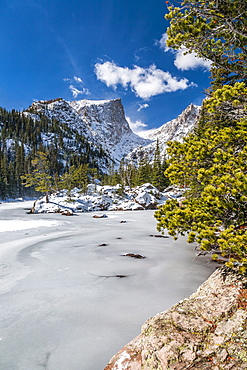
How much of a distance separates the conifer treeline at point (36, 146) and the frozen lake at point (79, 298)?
6460 cm

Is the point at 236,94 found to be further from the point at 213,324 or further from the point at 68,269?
the point at 68,269

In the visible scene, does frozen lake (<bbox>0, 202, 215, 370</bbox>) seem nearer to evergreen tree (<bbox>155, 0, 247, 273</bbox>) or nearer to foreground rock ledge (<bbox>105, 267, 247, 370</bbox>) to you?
foreground rock ledge (<bbox>105, 267, 247, 370</bbox>)

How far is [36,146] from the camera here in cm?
9694

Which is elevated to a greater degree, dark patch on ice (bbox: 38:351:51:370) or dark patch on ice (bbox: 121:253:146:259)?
dark patch on ice (bbox: 38:351:51:370)

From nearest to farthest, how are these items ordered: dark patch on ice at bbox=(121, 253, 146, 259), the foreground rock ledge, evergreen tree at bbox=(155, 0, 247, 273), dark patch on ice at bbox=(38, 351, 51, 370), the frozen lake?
the foreground rock ledge
dark patch on ice at bbox=(38, 351, 51, 370)
the frozen lake
evergreen tree at bbox=(155, 0, 247, 273)
dark patch on ice at bbox=(121, 253, 146, 259)

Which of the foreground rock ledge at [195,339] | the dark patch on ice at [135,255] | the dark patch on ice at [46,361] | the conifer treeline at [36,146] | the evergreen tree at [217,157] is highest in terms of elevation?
the conifer treeline at [36,146]

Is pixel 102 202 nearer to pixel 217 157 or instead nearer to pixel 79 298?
pixel 79 298

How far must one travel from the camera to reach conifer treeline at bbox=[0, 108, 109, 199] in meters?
76.2

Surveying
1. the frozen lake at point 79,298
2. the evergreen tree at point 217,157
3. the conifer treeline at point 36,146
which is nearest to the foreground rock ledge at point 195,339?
the frozen lake at point 79,298

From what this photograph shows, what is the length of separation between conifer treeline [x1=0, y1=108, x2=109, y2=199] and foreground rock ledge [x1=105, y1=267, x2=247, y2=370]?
6827cm

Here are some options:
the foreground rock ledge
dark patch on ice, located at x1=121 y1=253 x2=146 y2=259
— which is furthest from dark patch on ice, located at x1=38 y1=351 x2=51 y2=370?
dark patch on ice, located at x1=121 y1=253 x2=146 y2=259

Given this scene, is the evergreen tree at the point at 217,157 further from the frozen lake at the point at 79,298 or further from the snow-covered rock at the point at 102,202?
the snow-covered rock at the point at 102,202

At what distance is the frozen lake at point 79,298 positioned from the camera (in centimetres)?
221

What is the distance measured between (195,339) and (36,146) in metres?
110
